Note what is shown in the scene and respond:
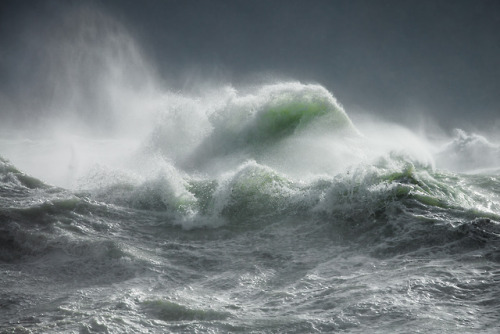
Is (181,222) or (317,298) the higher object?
(181,222)

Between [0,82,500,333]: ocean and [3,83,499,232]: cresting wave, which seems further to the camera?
[3,83,499,232]: cresting wave

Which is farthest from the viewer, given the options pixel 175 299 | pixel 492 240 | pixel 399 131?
pixel 399 131

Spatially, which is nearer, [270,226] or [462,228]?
[462,228]

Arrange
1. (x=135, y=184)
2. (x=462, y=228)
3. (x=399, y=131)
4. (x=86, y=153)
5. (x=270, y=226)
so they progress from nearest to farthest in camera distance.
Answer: (x=462, y=228)
(x=270, y=226)
(x=135, y=184)
(x=86, y=153)
(x=399, y=131)

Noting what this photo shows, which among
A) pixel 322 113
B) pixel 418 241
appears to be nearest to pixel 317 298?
pixel 418 241

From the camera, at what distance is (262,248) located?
603 centimetres

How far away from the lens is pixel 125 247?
19.1 ft

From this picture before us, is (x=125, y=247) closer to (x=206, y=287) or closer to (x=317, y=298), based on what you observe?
(x=206, y=287)

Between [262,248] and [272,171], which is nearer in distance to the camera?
[262,248]

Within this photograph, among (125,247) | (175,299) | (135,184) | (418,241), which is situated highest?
(135,184)

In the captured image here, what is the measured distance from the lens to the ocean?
3842 mm

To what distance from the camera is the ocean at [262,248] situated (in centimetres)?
384

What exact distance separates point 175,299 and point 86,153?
557 inches

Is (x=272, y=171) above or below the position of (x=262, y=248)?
above
